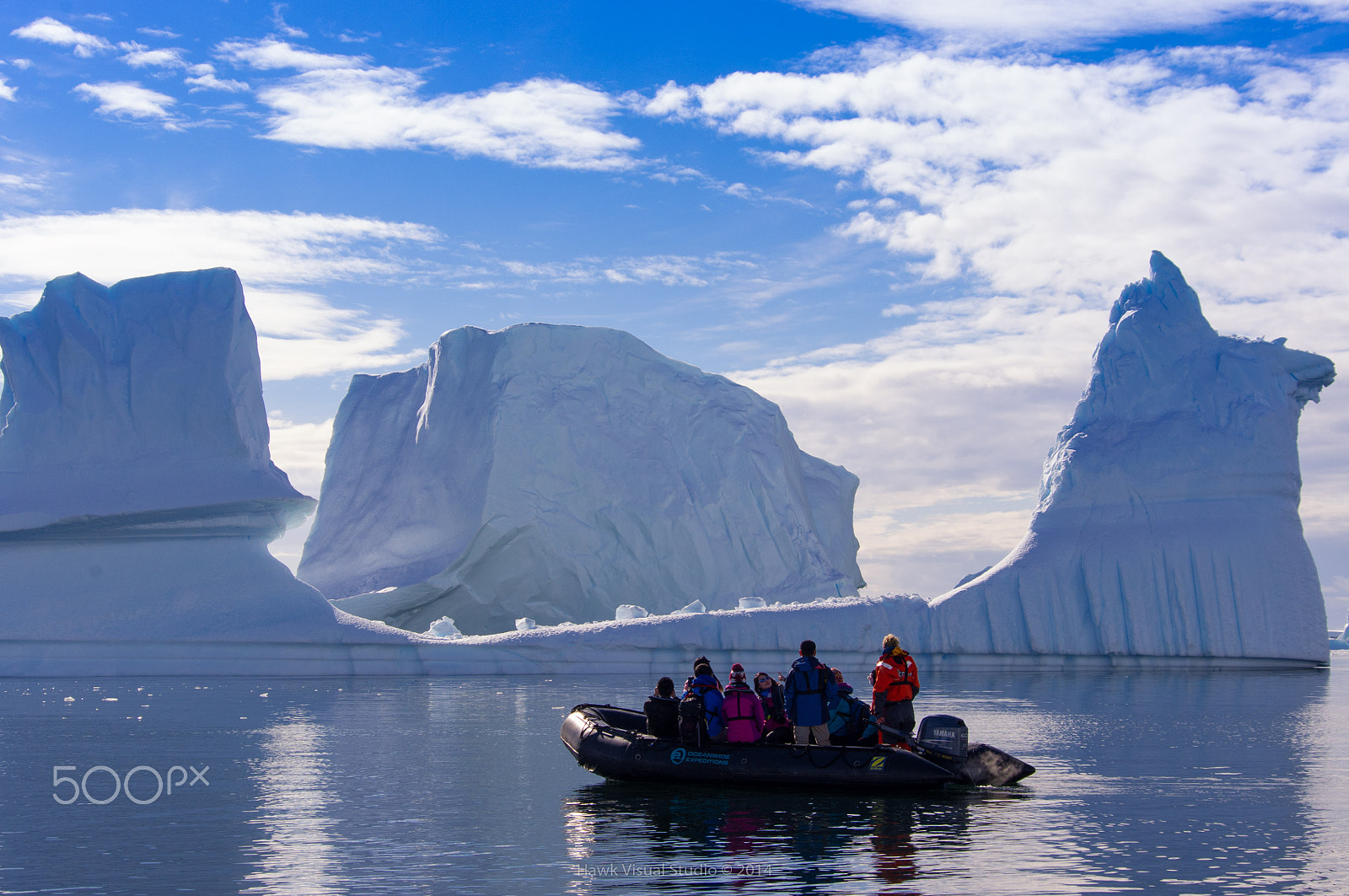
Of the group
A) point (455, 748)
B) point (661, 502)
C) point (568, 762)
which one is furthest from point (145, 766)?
point (661, 502)

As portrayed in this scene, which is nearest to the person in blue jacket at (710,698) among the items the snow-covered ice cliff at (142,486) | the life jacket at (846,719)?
the life jacket at (846,719)

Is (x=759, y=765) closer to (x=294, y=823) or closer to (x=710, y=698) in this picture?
(x=710, y=698)

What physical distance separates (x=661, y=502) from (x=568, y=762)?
1965 centimetres

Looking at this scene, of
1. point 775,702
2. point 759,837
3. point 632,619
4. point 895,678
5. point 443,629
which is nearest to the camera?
point 759,837

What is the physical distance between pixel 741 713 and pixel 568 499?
68.4 ft

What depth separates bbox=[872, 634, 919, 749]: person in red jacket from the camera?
30.4 feet

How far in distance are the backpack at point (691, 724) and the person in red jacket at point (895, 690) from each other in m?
1.35

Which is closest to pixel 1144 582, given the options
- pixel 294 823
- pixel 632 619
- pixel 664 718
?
pixel 632 619

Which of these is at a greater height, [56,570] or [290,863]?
[56,570]

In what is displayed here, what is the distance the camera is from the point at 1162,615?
22938 millimetres

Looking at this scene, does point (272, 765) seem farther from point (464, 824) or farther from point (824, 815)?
point (824, 815)

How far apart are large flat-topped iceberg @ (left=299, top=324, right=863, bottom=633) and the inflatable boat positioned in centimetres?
1977

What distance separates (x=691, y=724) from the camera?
9.13 m

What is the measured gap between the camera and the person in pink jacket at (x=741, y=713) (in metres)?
9.09
